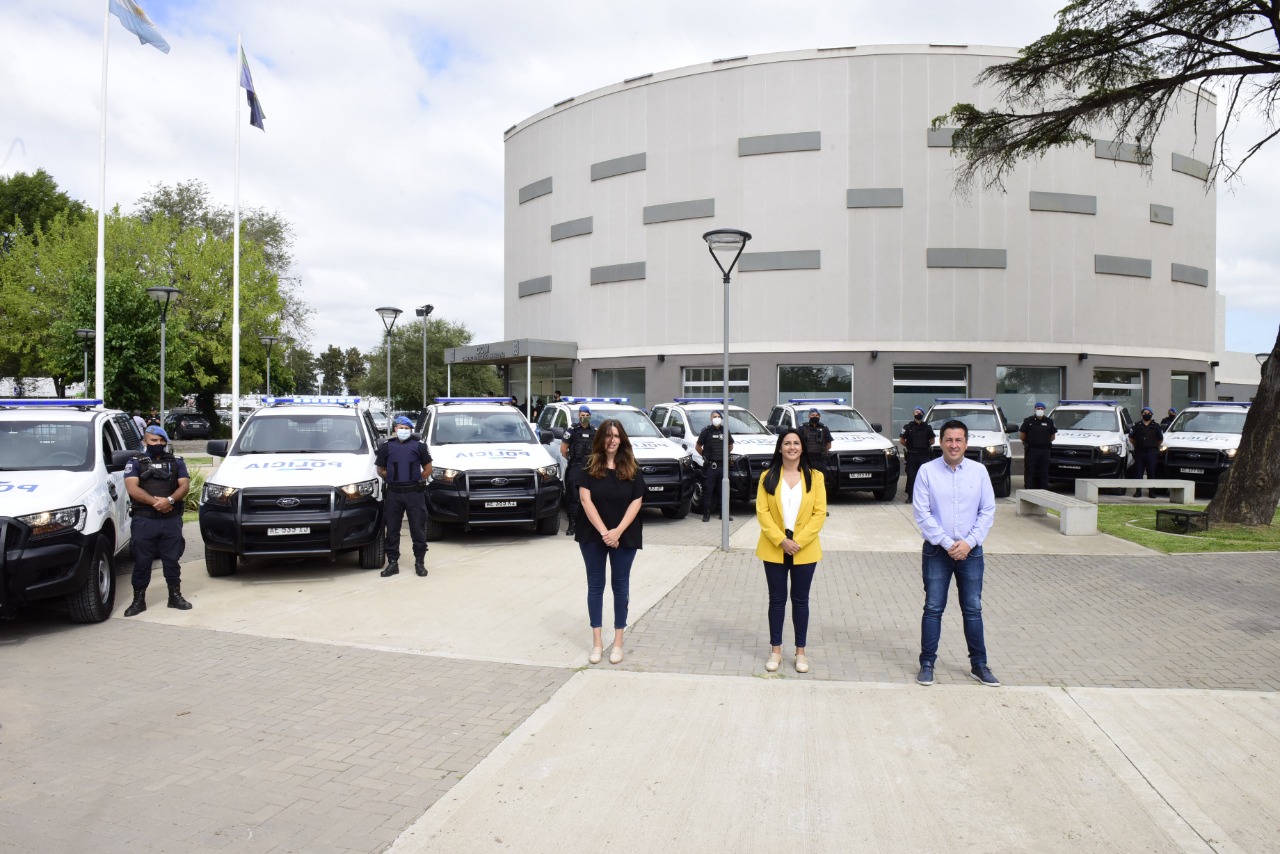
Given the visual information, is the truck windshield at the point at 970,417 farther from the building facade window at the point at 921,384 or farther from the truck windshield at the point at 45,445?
the truck windshield at the point at 45,445

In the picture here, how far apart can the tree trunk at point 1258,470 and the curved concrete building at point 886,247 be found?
56.9ft

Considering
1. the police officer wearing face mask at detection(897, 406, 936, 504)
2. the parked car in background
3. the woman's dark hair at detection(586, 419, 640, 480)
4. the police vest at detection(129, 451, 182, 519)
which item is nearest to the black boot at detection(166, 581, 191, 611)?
the police vest at detection(129, 451, 182, 519)

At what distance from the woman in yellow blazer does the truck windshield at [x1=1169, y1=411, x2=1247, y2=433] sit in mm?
16218

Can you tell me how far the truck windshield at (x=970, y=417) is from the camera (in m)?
18.2

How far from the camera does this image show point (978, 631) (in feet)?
18.5

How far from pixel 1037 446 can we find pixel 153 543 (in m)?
15.1

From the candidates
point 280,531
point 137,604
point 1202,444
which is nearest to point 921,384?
point 1202,444

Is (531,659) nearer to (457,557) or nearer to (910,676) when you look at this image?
(910,676)

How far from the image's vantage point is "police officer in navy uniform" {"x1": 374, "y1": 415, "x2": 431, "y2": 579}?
9.50 meters

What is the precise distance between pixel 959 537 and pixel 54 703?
19.0 feet

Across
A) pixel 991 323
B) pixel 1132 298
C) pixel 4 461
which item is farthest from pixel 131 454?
pixel 1132 298

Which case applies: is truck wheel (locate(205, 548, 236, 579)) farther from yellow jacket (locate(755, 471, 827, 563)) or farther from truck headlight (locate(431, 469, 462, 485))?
yellow jacket (locate(755, 471, 827, 563))

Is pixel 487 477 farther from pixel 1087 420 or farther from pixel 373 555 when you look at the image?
pixel 1087 420

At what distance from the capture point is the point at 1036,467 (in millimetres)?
16969
